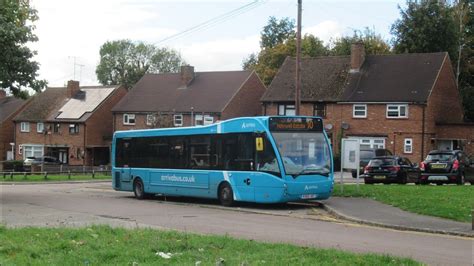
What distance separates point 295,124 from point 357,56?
33830 millimetres

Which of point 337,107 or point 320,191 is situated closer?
point 320,191

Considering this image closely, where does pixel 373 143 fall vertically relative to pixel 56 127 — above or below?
Result: below

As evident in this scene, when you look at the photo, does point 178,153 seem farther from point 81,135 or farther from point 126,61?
point 126,61

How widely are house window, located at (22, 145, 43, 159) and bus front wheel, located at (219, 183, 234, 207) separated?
52219 millimetres

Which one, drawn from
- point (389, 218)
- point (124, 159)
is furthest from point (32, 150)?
point (389, 218)

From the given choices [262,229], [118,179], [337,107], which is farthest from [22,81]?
[337,107]

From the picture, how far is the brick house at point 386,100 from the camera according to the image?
47031 millimetres

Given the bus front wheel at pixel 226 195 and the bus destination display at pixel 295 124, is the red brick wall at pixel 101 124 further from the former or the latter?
the bus destination display at pixel 295 124

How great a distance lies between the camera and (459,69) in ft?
187

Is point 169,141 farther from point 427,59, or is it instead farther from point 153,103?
point 153,103

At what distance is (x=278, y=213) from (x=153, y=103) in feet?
149

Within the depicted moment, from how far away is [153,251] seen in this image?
9352 mm

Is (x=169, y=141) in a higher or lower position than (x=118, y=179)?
higher

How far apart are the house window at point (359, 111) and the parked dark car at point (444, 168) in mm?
21227
